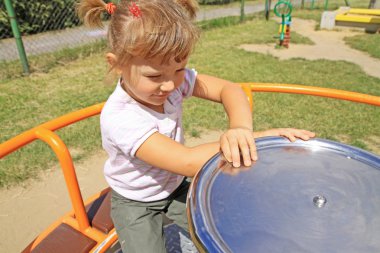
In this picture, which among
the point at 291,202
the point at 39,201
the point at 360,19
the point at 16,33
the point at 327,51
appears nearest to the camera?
the point at 291,202

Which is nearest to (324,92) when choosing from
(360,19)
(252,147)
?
(252,147)

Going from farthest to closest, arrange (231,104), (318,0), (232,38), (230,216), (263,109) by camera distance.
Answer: (318,0), (232,38), (263,109), (231,104), (230,216)

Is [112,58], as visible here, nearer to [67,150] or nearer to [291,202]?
[67,150]

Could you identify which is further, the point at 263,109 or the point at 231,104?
the point at 263,109

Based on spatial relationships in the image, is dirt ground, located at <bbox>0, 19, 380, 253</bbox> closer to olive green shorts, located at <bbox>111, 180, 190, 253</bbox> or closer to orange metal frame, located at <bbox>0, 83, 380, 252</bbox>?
orange metal frame, located at <bbox>0, 83, 380, 252</bbox>

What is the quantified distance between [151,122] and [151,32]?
29 centimetres

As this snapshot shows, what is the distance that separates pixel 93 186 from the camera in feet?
8.50

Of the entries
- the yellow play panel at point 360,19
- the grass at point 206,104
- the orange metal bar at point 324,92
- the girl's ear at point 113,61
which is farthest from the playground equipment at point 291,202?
the yellow play panel at point 360,19

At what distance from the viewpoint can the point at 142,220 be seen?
1.31 m

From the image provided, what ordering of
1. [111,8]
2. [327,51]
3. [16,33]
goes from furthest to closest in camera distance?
[327,51]
[16,33]
[111,8]

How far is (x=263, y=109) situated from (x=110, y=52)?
2798mm

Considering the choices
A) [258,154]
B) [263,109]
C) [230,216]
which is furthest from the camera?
[263,109]

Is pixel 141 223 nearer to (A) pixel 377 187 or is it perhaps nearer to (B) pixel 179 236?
(B) pixel 179 236

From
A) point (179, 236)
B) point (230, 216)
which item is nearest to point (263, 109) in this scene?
point (179, 236)
